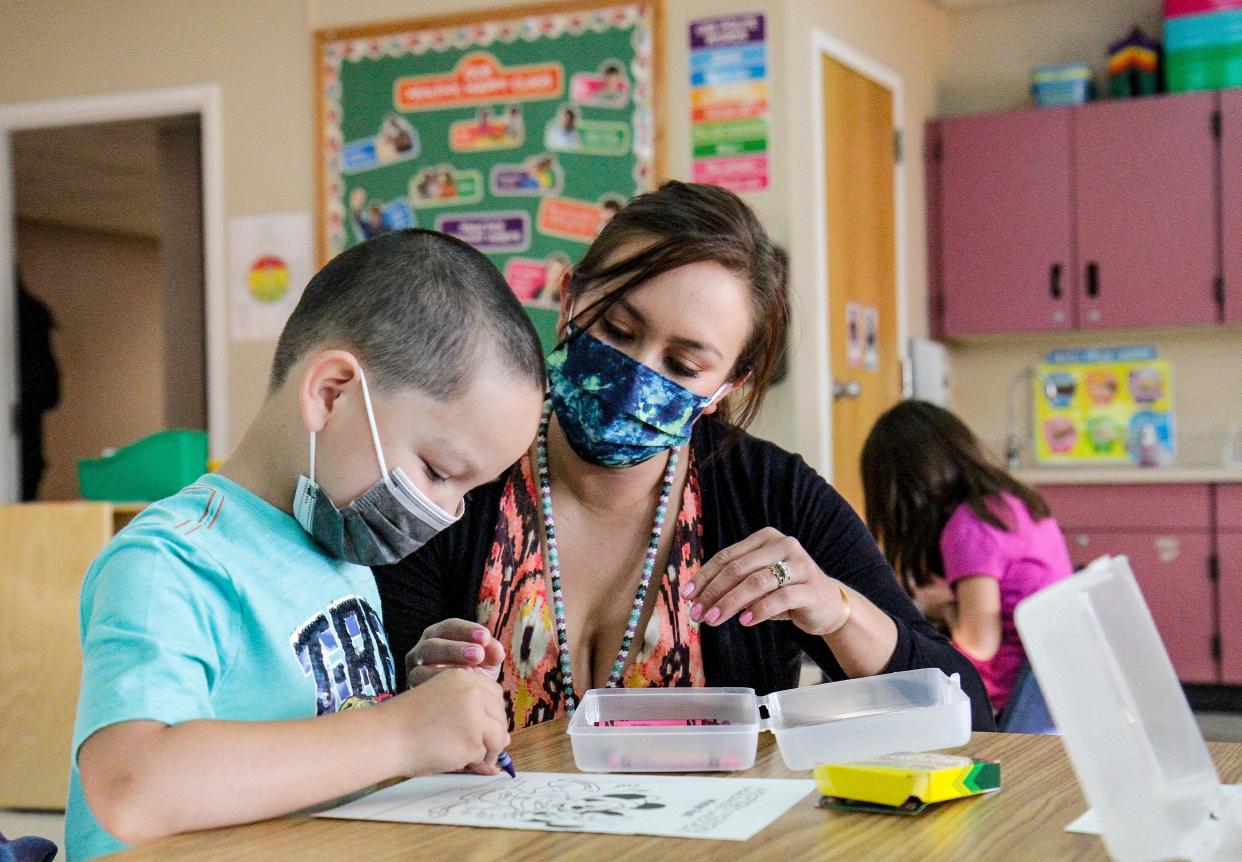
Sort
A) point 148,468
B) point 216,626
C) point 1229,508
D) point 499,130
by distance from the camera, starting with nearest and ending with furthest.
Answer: point 216,626, point 148,468, point 499,130, point 1229,508

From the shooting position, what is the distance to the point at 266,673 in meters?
1.06

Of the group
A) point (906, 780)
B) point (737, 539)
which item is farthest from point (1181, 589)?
point (906, 780)

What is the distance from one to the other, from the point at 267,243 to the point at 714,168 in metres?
1.54

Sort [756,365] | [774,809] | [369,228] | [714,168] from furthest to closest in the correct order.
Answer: [369,228] → [714,168] → [756,365] → [774,809]

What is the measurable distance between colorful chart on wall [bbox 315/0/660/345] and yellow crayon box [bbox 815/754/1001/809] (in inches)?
130

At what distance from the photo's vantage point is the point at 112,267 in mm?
10039

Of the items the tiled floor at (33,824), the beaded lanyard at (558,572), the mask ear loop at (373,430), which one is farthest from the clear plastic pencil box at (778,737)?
the tiled floor at (33,824)

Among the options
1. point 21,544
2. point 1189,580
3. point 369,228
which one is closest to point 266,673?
point 21,544

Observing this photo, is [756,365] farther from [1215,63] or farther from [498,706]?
[1215,63]

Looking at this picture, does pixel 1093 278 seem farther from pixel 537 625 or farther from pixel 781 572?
pixel 781 572

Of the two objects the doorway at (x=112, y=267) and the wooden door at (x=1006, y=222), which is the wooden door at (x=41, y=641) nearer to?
the doorway at (x=112, y=267)

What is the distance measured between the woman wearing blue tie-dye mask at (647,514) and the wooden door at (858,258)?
277 centimetres

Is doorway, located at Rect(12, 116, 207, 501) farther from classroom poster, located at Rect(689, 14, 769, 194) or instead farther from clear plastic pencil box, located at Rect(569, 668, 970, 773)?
clear plastic pencil box, located at Rect(569, 668, 970, 773)

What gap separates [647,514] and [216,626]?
0.78 metres
